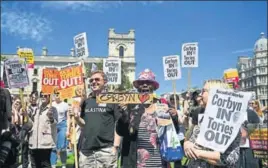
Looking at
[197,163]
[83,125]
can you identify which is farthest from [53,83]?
[197,163]

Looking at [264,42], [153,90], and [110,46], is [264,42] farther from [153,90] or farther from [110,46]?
[153,90]

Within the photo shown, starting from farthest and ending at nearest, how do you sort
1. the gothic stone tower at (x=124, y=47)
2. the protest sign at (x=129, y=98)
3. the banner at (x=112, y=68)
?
the gothic stone tower at (x=124, y=47) → the banner at (x=112, y=68) → the protest sign at (x=129, y=98)

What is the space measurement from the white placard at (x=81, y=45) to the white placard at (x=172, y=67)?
282 centimetres

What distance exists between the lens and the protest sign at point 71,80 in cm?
790

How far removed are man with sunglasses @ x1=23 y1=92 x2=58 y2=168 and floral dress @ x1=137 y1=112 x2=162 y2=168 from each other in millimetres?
3767

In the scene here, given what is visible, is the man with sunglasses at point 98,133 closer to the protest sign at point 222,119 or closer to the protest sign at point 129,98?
the protest sign at point 129,98

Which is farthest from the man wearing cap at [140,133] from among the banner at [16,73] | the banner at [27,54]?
the banner at [27,54]

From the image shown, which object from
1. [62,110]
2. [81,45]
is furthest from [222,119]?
[62,110]

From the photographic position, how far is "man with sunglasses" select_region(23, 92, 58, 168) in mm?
8562

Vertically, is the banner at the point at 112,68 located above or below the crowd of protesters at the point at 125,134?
above

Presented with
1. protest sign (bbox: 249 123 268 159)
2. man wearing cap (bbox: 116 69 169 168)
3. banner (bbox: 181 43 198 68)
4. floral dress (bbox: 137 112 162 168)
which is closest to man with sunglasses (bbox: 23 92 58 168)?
man wearing cap (bbox: 116 69 169 168)

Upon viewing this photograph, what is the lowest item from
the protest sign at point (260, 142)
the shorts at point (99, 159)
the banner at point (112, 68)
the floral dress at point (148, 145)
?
the protest sign at point (260, 142)

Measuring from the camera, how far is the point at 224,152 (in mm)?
3779

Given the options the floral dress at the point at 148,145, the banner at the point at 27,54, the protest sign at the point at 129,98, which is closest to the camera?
the floral dress at the point at 148,145
